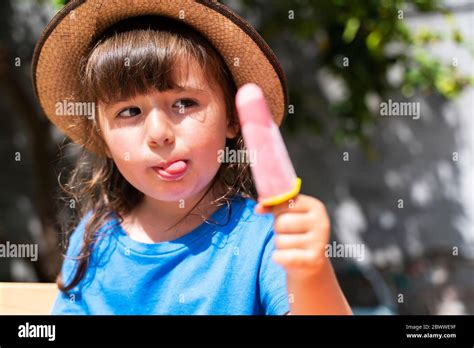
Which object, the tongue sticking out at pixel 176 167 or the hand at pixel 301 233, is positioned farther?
the tongue sticking out at pixel 176 167

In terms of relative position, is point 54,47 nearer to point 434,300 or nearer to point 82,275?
point 82,275

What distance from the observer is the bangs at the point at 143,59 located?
4.74ft

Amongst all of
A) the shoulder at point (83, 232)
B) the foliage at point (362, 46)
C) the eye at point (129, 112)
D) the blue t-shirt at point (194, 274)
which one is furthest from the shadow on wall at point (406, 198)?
the eye at point (129, 112)

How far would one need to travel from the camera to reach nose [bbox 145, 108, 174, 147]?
136 centimetres

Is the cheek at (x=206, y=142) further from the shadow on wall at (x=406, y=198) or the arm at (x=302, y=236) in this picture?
the shadow on wall at (x=406, y=198)

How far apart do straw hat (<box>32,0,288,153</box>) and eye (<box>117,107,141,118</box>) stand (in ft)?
0.86

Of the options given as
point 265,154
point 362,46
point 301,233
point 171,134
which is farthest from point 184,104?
point 362,46

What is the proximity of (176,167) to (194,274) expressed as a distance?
0.29m

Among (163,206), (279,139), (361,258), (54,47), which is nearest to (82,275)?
(163,206)

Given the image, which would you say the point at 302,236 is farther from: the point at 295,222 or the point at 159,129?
the point at 159,129
